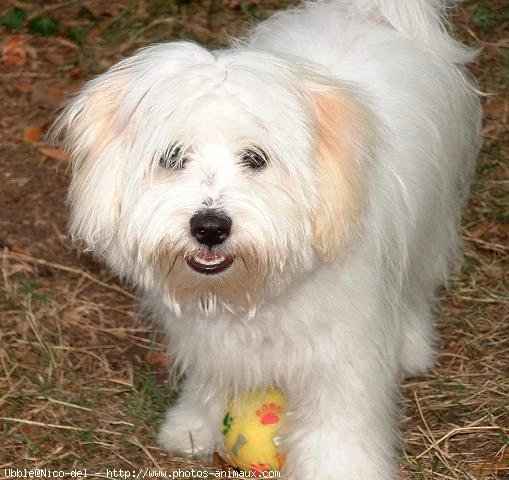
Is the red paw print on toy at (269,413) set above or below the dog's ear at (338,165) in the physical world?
below

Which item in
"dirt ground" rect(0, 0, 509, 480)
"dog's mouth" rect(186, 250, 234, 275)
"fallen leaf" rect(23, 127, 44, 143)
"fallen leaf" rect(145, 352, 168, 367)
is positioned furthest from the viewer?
"fallen leaf" rect(23, 127, 44, 143)

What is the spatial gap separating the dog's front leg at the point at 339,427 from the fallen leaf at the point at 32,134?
263cm

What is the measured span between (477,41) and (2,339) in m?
3.11

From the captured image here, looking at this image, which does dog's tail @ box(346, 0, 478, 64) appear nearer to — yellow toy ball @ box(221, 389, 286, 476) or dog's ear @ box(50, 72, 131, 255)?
dog's ear @ box(50, 72, 131, 255)

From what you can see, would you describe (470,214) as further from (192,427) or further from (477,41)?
(192,427)

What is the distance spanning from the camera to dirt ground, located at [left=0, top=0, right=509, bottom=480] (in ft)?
13.4

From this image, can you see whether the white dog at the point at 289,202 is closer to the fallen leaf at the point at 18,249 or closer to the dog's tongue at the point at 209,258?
the dog's tongue at the point at 209,258

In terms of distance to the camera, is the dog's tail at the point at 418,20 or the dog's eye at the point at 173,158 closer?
the dog's eye at the point at 173,158

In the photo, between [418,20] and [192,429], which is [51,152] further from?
[418,20]

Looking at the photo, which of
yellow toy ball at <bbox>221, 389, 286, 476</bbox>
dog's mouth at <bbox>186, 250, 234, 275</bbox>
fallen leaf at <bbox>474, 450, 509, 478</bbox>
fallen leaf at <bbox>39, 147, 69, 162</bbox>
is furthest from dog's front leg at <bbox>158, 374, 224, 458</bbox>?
fallen leaf at <bbox>39, 147, 69, 162</bbox>

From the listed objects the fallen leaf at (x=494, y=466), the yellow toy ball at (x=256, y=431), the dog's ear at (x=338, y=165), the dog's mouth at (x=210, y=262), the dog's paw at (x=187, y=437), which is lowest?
the dog's paw at (x=187, y=437)

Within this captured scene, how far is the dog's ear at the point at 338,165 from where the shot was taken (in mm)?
3295

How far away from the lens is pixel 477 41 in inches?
251

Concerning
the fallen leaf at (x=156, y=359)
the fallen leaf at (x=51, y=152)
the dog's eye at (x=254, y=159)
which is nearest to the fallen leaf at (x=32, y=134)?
the fallen leaf at (x=51, y=152)
